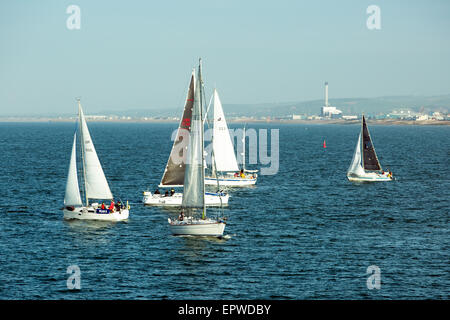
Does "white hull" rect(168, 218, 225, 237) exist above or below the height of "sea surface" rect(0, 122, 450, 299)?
above

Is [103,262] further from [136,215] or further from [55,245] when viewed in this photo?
[136,215]

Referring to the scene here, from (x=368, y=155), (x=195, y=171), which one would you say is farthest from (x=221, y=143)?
(x=195, y=171)

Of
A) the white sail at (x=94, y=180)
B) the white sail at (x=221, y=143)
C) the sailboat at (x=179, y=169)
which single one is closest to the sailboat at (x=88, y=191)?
the white sail at (x=94, y=180)

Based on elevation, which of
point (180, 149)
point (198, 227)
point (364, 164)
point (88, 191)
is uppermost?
point (180, 149)

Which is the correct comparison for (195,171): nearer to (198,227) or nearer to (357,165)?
(198,227)

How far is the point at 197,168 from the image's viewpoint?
194ft

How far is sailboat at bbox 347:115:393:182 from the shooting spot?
104812 mm

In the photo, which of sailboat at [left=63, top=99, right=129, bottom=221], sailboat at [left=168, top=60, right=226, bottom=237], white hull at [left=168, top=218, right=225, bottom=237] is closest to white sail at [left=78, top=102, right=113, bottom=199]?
sailboat at [left=63, top=99, right=129, bottom=221]

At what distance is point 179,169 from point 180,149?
278cm

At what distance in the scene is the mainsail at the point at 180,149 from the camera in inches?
2874

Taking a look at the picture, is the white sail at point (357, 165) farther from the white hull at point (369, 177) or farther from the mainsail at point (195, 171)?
the mainsail at point (195, 171)

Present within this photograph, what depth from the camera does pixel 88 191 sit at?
6738 centimetres

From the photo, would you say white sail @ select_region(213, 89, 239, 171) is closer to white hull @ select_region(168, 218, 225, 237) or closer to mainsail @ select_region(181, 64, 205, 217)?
mainsail @ select_region(181, 64, 205, 217)

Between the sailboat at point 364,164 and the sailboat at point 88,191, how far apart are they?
49.3 meters
